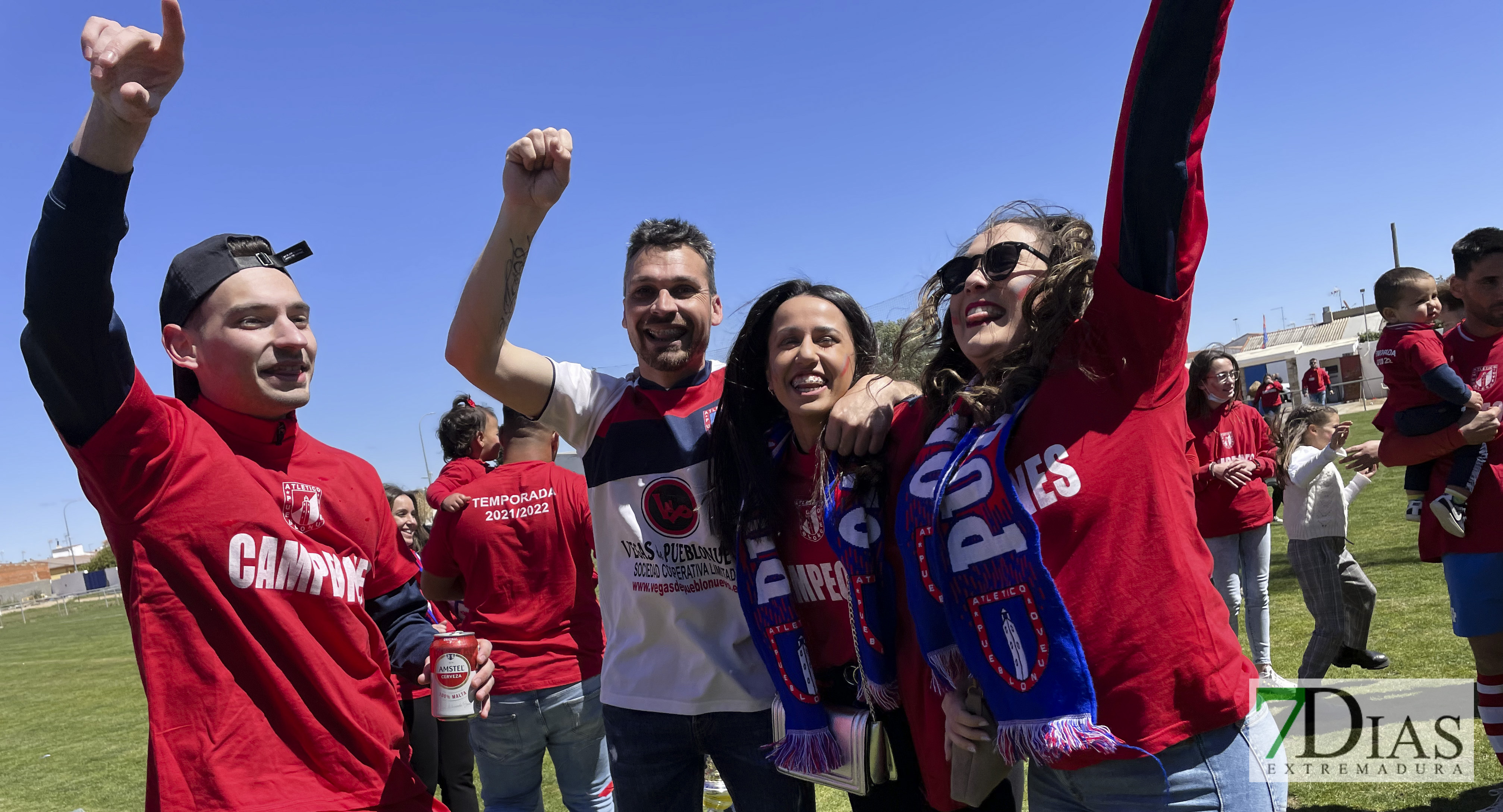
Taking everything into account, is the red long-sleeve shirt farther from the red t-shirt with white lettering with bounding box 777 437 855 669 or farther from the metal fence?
the metal fence

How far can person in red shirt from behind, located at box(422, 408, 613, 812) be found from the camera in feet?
15.5

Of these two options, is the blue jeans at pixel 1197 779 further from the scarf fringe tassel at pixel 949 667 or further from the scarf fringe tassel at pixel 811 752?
the scarf fringe tassel at pixel 811 752

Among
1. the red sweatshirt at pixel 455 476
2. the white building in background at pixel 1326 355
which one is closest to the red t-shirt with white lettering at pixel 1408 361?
the red sweatshirt at pixel 455 476

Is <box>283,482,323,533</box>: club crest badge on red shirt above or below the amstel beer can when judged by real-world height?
above

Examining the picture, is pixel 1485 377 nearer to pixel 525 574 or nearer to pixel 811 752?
pixel 811 752

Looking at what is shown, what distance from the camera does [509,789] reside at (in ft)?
15.4

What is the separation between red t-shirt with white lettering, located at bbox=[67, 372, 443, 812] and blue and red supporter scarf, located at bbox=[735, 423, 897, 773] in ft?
3.21

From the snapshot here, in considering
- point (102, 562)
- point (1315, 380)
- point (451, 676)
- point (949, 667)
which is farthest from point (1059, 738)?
point (102, 562)

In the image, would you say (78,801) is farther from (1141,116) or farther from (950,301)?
(1141,116)

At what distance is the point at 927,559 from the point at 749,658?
1.01 m

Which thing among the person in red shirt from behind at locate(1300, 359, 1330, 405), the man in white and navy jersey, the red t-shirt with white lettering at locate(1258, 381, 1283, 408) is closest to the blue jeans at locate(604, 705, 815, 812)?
the man in white and navy jersey

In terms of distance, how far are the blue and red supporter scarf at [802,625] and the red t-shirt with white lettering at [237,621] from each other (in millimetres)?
978

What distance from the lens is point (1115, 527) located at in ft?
6.19

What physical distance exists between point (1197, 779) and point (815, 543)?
115 cm
